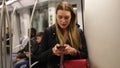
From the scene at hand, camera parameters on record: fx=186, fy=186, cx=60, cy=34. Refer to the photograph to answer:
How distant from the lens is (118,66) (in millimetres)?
1261

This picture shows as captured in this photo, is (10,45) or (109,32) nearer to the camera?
(109,32)

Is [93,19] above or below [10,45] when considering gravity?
above

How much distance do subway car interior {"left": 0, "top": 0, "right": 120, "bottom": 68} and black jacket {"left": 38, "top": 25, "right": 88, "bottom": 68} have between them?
4cm

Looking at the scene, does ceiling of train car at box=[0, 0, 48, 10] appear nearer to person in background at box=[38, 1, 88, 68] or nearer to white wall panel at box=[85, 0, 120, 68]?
person in background at box=[38, 1, 88, 68]

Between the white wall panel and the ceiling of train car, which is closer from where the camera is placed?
the white wall panel

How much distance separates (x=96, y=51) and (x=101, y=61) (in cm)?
8

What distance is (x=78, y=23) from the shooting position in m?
1.29

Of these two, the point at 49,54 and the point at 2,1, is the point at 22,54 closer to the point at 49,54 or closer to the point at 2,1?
the point at 49,54

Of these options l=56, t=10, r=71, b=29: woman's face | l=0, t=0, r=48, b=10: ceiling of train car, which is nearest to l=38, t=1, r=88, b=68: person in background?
l=56, t=10, r=71, b=29: woman's face

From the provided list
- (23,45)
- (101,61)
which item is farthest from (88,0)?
A: (23,45)

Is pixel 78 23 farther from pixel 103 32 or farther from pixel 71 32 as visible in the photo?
pixel 103 32

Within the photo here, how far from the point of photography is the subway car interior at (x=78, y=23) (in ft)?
4.02

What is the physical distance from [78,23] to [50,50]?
27cm

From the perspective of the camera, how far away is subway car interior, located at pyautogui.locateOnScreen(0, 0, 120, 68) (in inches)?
48.3
